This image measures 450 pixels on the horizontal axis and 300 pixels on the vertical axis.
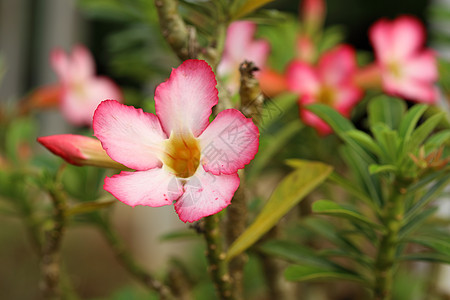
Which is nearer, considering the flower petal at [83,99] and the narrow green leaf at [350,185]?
the narrow green leaf at [350,185]

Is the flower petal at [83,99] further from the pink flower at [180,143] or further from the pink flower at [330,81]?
the pink flower at [180,143]

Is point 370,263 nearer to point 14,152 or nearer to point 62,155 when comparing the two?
point 62,155

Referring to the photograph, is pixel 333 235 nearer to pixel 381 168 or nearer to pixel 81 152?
pixel 381 168

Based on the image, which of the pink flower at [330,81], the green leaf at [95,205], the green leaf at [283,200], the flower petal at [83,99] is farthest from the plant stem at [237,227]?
the flower petal at [83,99]

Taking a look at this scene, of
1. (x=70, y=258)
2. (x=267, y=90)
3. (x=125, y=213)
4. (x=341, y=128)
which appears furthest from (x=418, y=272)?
(x=125, y=213)

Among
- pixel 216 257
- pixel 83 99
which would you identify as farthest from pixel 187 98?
pixel 83 99

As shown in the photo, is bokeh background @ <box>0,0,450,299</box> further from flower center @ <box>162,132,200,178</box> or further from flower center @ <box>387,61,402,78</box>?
flower center @ <box>162,132,200,178</box>
